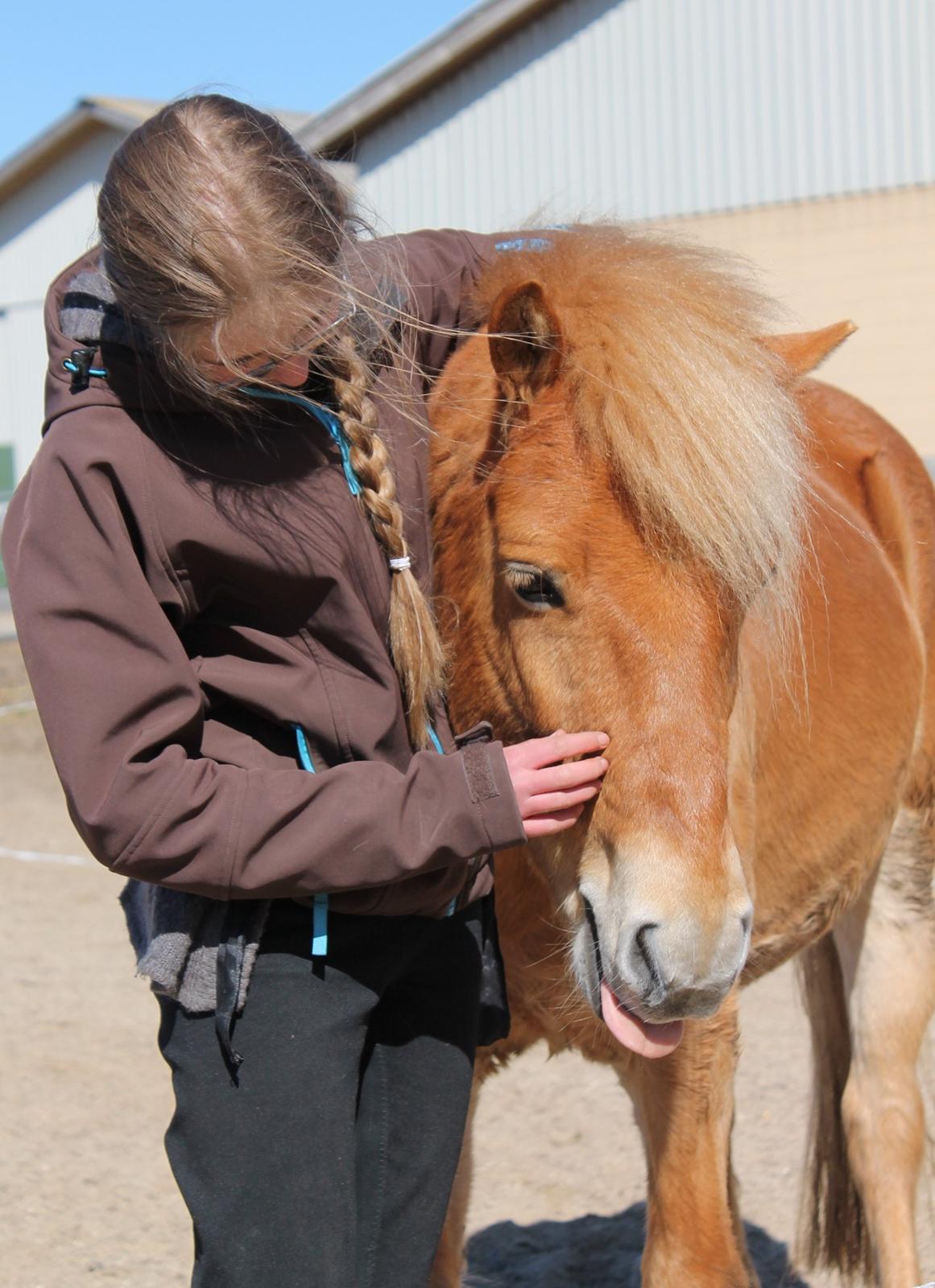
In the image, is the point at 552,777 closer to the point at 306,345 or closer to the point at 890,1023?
the point at 306,345

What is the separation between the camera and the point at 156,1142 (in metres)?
3.61

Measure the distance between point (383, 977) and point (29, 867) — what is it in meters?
4.99

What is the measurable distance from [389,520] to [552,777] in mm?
364

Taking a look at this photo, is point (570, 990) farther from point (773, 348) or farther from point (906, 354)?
point (906, 354)

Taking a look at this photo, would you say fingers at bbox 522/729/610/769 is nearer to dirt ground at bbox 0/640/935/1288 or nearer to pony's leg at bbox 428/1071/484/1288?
pony's leg at bbox 428/1071/484/1288

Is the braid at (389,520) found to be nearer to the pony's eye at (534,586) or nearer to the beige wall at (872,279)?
the pony's eye at (534,586)

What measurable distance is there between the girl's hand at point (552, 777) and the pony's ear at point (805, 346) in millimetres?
686

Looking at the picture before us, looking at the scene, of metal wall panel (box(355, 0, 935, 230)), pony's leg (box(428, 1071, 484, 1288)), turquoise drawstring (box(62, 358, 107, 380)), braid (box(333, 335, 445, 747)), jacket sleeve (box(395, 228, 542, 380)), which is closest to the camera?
turquoise drawstring (box(62, 358, 107, 380))

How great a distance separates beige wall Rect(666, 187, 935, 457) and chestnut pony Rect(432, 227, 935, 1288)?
7126 mm

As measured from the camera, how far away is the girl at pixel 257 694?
1.37 meters

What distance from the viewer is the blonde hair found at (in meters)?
1.40

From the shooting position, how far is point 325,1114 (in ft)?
4.88

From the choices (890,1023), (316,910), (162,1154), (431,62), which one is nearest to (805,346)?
(316,910)

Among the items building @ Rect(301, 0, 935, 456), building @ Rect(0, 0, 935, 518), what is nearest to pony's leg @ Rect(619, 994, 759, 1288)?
building @ Rect(301, 0, 935, 456)
